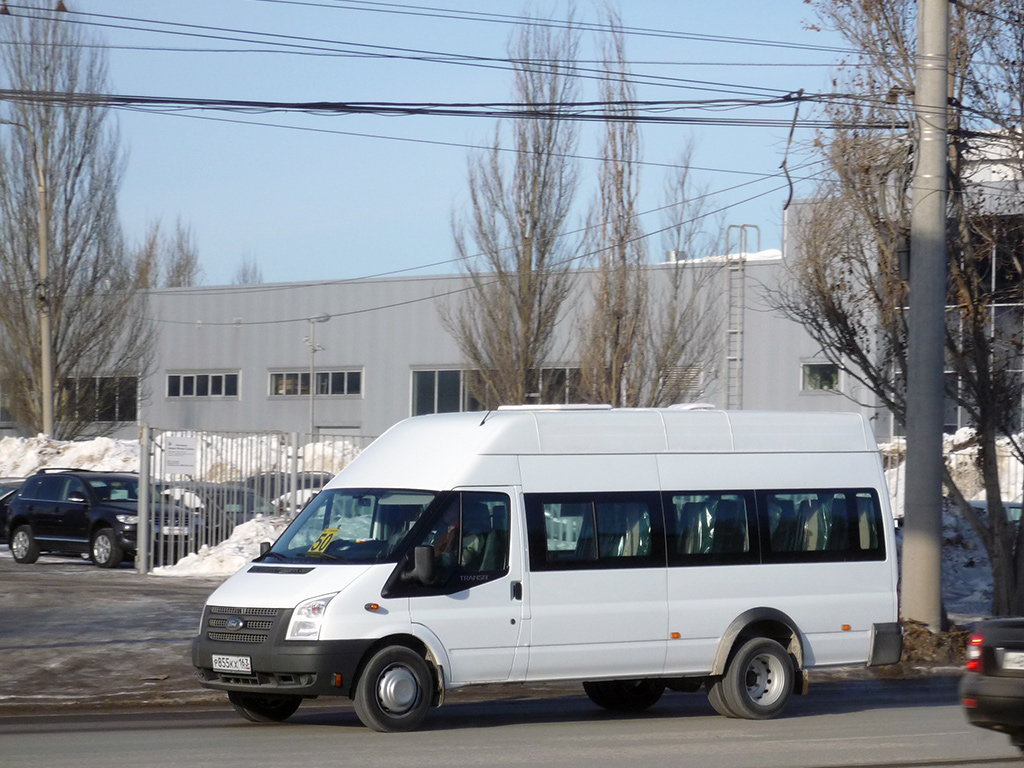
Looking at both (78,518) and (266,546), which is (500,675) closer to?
(266,546)

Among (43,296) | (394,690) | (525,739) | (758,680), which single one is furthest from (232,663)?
(43,296)

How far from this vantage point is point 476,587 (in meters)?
10.4

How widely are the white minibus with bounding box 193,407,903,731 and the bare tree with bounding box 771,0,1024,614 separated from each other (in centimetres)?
679

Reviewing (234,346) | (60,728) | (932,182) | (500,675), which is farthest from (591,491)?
(234,346)

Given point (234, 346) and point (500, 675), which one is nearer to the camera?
point (500, 675)

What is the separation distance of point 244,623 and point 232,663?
30 centimetres

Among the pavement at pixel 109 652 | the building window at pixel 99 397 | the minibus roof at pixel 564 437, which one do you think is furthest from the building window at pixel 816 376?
the minibus roof at pixel 564 437

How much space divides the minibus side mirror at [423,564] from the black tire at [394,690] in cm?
52

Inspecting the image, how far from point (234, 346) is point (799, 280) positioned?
39.0 m

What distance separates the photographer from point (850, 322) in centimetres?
1906

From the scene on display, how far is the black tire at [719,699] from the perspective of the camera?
11266mm

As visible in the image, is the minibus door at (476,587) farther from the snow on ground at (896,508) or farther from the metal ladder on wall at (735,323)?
the metal ladder on wall at (735,323)

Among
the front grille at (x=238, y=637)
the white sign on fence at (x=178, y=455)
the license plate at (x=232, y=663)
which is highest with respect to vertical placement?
the white sign on fence at (x=178, y=455)

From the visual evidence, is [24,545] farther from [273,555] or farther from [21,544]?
[273,555]
